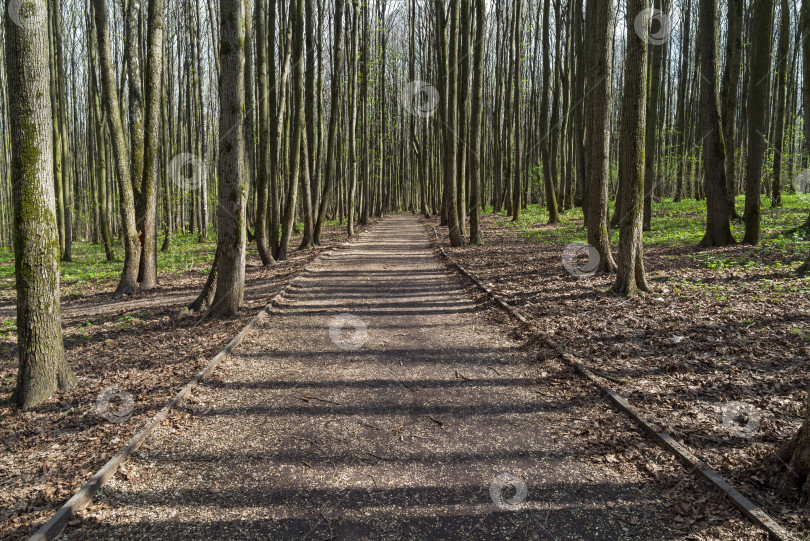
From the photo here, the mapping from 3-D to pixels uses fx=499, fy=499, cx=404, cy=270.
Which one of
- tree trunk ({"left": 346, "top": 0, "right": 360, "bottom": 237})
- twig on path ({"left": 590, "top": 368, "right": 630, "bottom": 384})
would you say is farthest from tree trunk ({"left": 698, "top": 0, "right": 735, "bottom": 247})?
tree trunk ({"left": 346, "top": 0, "right": 360, "bottom": 237})

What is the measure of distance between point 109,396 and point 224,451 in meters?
1.83

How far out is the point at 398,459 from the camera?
363cm

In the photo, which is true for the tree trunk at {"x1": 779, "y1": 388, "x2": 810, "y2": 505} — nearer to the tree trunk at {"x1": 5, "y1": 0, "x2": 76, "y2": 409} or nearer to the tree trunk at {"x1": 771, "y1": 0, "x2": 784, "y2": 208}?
the tree trunk at {"x1": 5, "y1": 0, "x2": 76, "y2": 409}

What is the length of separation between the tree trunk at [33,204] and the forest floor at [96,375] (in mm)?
378

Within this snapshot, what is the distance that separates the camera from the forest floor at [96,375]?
332 cm

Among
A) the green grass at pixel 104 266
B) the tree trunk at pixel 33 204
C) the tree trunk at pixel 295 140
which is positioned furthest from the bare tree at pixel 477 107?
the tree trunk at pixel 33 204

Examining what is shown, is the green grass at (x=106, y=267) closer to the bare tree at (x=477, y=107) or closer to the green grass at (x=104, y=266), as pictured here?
the green grass at (x=104, y=266)

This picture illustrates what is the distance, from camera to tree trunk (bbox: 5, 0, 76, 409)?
4.43 meters

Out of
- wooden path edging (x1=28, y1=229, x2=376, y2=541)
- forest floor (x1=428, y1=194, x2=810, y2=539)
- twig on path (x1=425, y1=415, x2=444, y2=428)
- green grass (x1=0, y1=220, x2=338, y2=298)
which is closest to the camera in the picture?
wooden path edging (x1=28, y1=229, x2=376, y2=541)

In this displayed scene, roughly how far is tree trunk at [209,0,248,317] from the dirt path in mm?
2035

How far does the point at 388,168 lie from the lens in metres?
46.3

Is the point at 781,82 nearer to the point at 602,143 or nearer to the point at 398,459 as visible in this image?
the point at 602,143

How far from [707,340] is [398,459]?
4.13m

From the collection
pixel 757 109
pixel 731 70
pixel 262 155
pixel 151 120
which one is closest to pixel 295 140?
pixel 262 155
